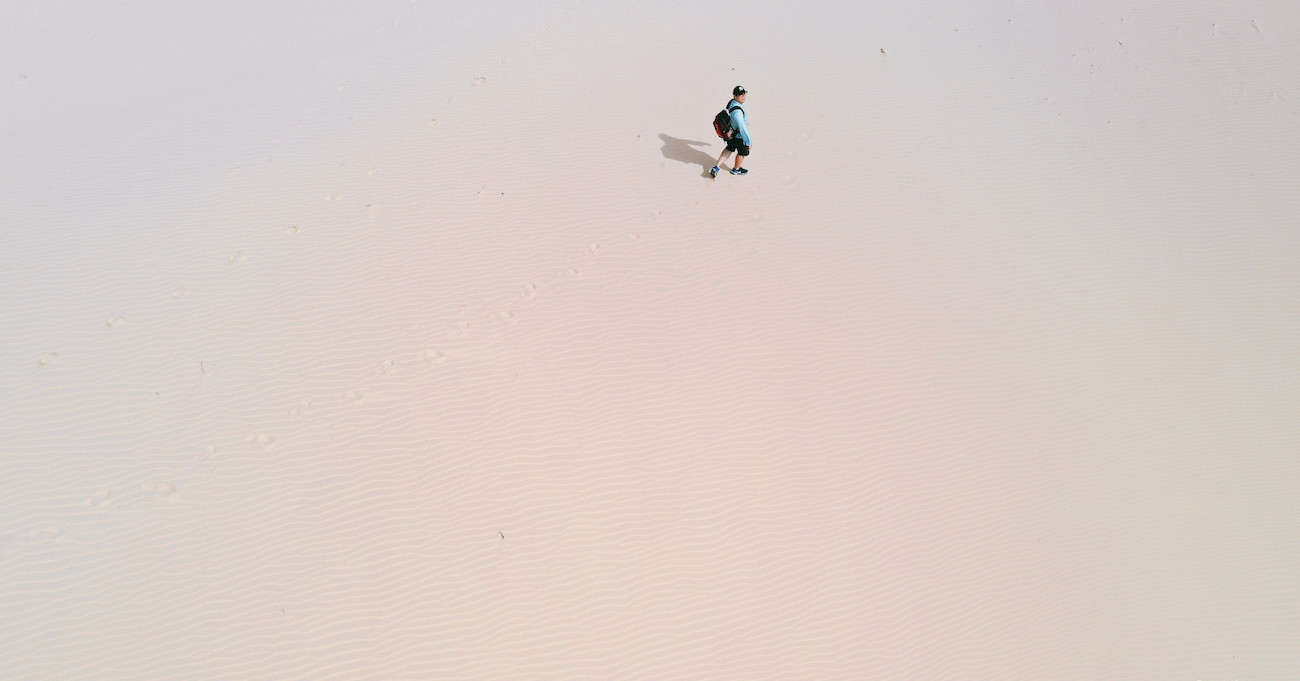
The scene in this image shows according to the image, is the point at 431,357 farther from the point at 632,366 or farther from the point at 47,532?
the point at 47,532

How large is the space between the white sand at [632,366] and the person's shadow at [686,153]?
0.05 meters

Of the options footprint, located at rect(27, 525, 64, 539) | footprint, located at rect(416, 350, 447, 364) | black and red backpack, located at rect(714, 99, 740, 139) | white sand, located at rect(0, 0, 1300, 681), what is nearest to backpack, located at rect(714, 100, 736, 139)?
black and red backpack, located at rect(714, 99, 740, 139)

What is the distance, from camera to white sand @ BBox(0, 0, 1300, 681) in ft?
16.5

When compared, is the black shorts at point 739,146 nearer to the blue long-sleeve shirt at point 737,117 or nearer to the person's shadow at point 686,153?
the blue long-sleeve shirt at point 737,117

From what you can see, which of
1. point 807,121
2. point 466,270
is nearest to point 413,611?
point 466,270

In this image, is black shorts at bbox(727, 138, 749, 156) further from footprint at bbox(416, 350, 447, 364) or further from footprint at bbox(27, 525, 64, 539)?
footprint at bbox(27, 525, 64, 539)

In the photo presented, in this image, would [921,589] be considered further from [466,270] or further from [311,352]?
[311,352]

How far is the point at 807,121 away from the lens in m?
9.52

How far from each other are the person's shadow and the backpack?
843 mm

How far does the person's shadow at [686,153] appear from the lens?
8617mm

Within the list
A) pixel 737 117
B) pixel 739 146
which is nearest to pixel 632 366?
pixel 739 146

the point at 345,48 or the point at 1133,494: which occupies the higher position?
the point at 345,48

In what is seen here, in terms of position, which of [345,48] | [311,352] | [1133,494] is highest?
[345,48]

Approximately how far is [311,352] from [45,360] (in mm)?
2289
